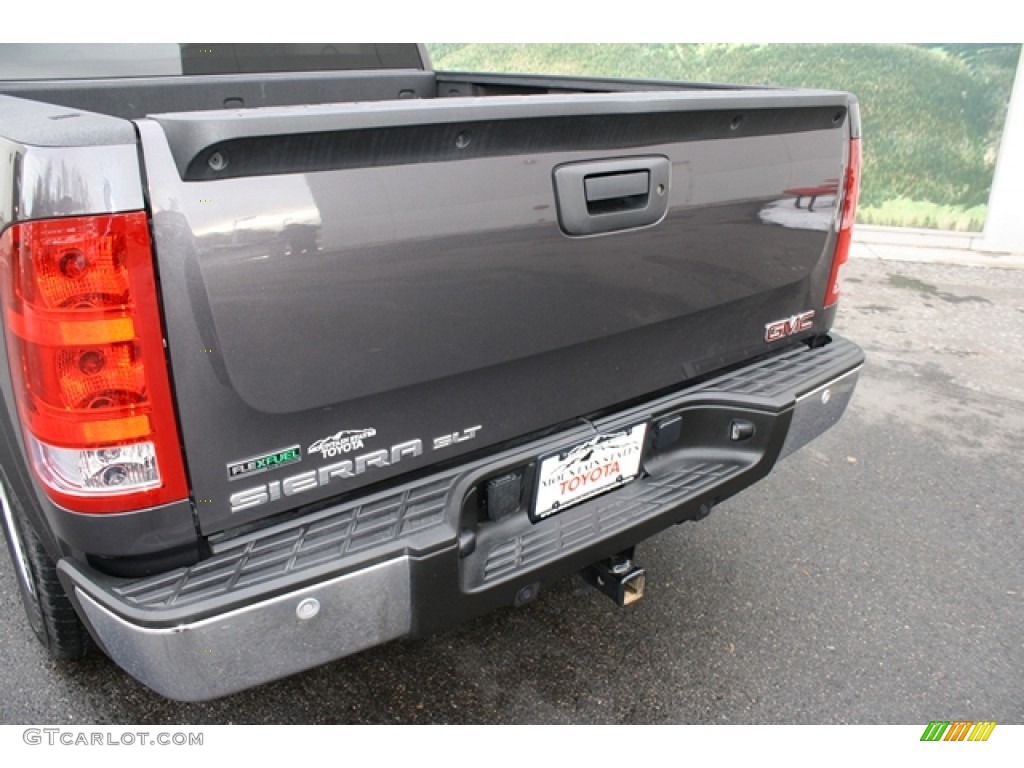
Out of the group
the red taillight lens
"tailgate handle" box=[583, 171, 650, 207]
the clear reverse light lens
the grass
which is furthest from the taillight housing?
the grass

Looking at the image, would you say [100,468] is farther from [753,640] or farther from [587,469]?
[753,640]

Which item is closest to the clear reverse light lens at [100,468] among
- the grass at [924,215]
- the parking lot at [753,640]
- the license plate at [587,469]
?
the license plate at [587,469]

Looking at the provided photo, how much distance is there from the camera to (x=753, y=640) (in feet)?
8.74

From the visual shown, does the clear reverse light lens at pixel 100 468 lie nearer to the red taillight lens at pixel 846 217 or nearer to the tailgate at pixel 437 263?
the tailgate at pixel 437 263

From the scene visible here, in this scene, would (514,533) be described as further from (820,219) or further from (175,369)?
(820,219)

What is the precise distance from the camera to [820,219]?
98.0 inches

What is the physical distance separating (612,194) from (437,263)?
0.50 metres

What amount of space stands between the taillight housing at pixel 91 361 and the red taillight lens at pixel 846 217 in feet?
6.83

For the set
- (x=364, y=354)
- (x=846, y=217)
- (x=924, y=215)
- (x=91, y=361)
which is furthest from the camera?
(x=924, y=215)

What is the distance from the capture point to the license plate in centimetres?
208

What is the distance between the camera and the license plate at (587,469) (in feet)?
6.81

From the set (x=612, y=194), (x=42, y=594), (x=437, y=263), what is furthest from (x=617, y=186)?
(x=42, y=594)

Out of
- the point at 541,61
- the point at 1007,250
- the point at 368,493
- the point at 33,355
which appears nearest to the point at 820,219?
the point at 368,493

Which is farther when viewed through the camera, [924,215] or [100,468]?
[924,215]
